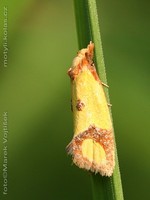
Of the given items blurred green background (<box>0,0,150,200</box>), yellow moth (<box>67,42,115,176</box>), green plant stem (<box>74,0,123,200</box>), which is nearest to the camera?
green plant stem (<box>74,0,123,200</box>)

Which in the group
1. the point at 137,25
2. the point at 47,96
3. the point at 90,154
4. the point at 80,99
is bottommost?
the point at 90,154

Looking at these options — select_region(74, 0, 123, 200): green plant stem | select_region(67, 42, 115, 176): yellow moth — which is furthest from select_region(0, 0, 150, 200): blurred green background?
select_region(74, 0, 123, 200): green plant stem

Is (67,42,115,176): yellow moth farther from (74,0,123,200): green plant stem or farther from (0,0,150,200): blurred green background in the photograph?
(0,0,150,200): blurred green background

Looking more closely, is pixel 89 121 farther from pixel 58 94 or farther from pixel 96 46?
pixel 58 94

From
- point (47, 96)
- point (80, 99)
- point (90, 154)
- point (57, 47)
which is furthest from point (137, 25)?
point (90, 154)

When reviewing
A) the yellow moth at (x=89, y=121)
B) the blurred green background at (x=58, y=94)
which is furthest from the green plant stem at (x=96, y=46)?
the blurred green background at (x=58, y=94)

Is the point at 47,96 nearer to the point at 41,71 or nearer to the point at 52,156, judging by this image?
the point at 41,71

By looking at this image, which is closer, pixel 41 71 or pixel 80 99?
pixel 80 99
